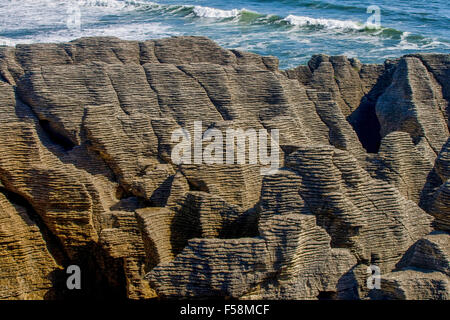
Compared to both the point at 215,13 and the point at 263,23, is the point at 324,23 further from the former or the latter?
the point at 215,13

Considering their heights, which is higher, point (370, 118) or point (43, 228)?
point (370, 118)

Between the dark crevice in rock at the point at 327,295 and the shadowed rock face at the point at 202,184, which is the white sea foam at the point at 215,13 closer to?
the shadowed rock face at the point at 202,184

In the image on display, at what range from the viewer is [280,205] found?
330 inches

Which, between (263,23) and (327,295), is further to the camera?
(263,23)

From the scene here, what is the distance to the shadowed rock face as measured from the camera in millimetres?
7840

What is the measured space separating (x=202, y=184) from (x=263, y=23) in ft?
82.9

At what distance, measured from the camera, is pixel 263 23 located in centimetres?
3325

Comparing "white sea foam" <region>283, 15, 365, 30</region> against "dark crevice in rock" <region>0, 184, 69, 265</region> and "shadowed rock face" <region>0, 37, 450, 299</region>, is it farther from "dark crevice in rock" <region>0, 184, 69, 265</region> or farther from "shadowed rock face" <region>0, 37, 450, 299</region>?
"dark crevice in rock" <region>0, 184, 69, 265</region>

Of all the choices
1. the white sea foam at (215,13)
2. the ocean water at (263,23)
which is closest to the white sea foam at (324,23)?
the ocean water at (263,23)

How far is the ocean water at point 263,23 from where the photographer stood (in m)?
27.2

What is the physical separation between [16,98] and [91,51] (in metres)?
2.18

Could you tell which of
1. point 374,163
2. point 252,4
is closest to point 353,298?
point 374,163

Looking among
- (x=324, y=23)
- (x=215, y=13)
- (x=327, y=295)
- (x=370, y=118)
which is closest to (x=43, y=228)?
(x=327, y=295)

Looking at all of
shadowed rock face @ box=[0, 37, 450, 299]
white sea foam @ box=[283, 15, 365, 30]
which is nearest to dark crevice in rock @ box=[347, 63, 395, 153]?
shadowed rock face @ box=[0, 37, 450, 299]
